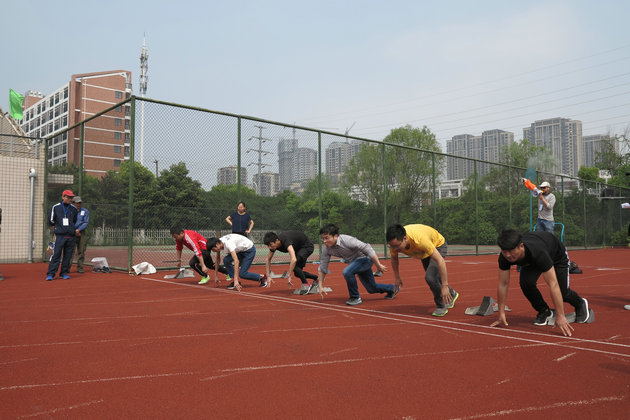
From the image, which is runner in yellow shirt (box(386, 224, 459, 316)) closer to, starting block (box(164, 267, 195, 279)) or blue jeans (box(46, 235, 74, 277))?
starting block (box(164, 267, 195, 279))

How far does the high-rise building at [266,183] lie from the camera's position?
12.8 metres

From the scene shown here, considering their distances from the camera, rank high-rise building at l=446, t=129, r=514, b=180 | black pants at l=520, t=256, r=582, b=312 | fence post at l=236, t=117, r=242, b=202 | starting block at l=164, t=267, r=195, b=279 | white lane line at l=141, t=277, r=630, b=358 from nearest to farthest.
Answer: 1. white lane line at l=141, t=277, r=630, b=358
2. black pants at l=520, t=256, r=582, b=312
3. starting block at l=164, t=267, r=195, b=279
4. fence post at l=236, t=117, r=242, b=202
5. high-rise building at l=446, t=129, r=514, b=180

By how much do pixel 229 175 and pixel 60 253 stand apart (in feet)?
14.0

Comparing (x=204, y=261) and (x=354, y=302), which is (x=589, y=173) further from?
(x=354, y=302)

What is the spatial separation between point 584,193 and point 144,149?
73.7 feet

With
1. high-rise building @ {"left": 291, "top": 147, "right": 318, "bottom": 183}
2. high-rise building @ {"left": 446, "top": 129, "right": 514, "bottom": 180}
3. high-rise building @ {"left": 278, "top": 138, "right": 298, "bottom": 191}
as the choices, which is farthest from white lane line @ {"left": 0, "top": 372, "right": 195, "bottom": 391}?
high-rise building @ {"left": 446, "top": 129, "right": 514, "bottom": 180}

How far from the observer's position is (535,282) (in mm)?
4957

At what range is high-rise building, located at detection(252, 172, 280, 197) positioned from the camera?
504 inches

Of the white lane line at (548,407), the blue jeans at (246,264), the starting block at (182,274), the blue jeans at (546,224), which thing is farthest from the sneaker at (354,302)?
the blue jeans at (546,224)

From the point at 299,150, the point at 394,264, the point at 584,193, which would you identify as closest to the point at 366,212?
the point at 299,150

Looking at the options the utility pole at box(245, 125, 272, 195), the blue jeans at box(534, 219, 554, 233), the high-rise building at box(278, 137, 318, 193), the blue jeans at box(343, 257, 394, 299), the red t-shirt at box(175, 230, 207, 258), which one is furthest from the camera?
the high-rise building at box(278, 137, 318, 193)

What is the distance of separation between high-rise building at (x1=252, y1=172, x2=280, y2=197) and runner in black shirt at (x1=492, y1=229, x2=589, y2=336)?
339 inches

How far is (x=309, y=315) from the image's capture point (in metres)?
5.95

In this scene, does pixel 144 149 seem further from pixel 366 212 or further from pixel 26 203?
pixel 366 212
